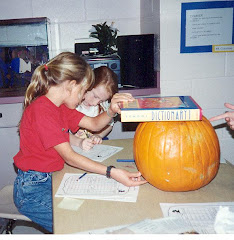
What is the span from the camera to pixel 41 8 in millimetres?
2443

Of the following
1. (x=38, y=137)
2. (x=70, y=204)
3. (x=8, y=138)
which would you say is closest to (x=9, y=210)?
(x=38, y=137)

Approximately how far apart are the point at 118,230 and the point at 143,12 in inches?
78.1

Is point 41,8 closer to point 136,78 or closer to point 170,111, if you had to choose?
point 136,78

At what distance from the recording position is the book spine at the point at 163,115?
0.87 m

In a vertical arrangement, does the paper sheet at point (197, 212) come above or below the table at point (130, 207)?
above

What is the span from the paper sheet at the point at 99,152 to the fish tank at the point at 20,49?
3.45 ft

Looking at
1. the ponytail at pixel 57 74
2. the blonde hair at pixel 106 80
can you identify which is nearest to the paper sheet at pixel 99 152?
→ the ponytail at pixel 57 74

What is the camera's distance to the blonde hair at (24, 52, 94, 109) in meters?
1.30

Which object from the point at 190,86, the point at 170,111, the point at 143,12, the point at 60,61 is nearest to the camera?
the point at 170,111

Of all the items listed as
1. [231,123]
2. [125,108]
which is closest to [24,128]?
[125,108]

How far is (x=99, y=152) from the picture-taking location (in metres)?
1.36

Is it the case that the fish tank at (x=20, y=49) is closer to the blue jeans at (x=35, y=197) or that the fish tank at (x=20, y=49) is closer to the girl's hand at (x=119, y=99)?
the blue jeans at (x=35, y=197)

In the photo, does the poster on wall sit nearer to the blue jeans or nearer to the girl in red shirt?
the girl in red shirt

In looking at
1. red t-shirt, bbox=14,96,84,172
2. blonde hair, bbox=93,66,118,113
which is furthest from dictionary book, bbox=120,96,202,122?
blonde hair, bbox=93,66,118,113
